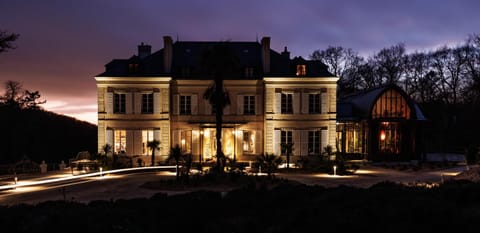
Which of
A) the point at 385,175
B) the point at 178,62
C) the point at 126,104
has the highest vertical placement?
the point at 178,62

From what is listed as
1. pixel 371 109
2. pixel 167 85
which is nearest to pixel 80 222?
pixel 167 85

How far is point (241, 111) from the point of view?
25891mm

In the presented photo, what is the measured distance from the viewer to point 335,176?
1900 cm

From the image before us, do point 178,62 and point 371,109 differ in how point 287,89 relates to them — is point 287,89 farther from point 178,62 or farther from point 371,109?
point 178,62

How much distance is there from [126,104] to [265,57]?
1081 cm

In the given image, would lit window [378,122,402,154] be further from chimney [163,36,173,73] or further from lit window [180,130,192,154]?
chimney [163,36,173,73]

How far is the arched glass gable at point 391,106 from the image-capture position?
86.3ft

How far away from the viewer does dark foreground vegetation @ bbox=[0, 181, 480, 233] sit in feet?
22.6

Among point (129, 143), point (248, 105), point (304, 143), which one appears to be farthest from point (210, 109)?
A: point (304, 143)

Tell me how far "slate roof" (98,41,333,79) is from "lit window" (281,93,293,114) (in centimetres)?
156

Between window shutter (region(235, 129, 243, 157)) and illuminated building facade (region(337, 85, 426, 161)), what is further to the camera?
illuminated building facade (region(337, 85, 426, 161))

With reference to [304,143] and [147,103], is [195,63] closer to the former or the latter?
[147,103]

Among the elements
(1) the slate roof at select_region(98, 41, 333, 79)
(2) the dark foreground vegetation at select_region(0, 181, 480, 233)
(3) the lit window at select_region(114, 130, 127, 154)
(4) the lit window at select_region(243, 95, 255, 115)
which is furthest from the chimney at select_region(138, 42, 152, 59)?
(2) the dark foreground vegetation at select_region(0, 181, 480, 233)

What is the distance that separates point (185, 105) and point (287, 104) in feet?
24.9
